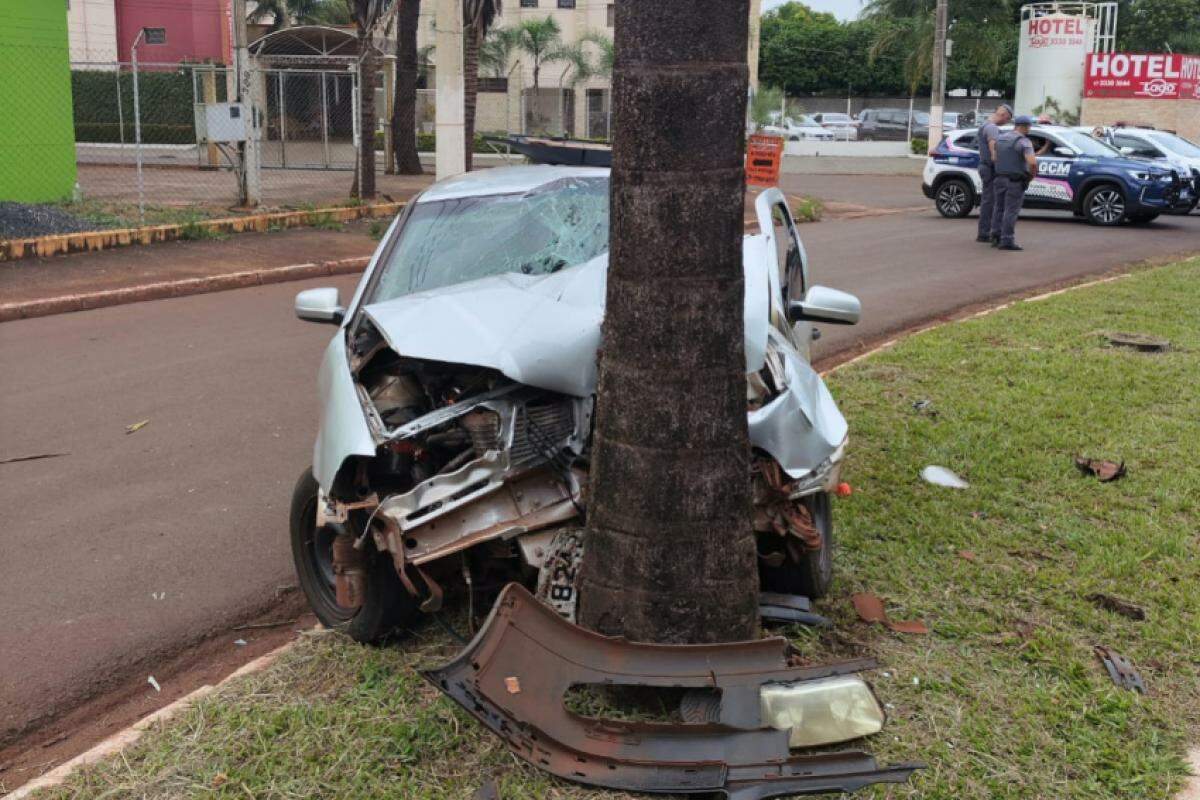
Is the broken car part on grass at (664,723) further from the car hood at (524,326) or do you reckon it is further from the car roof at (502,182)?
the car roof at (502,182)

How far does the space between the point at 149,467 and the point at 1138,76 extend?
3870cm

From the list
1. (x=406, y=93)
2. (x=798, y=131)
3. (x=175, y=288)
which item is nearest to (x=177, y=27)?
(x=406, y=93)

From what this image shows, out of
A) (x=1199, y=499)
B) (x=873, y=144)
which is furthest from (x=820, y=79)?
(x=1199, y=499)

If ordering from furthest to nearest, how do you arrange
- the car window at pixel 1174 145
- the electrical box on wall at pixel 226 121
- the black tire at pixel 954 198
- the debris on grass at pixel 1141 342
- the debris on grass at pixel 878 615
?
the car window at pixel 1174 145, the black tire at pixel 954 198, the electrical box on wall at pixel 226 121, the debris on grass at pixel 1141 342, the debris on grass at pixel 878 615

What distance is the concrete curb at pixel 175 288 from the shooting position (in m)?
12.1

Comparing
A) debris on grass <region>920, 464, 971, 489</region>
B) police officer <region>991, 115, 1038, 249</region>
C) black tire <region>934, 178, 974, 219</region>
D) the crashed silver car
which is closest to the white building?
black tire <region>934, 178, 974, 219</region>

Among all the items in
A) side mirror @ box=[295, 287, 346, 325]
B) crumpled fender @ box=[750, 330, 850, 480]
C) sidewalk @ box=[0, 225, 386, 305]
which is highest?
side mirror @ box=[295, 287, 346, 325]

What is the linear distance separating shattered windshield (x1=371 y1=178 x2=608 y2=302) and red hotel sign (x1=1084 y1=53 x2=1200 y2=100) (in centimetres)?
3790

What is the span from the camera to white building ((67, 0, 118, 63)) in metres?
42.1

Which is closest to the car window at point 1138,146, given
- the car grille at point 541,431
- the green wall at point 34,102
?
the green wall at point 34,102

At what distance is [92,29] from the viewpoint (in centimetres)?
4294

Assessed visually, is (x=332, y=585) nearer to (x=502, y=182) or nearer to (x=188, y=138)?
(x=502, y=182)

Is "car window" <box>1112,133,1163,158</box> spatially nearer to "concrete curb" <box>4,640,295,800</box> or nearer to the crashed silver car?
the crashed silver car

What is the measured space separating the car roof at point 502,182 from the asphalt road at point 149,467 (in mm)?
1787
